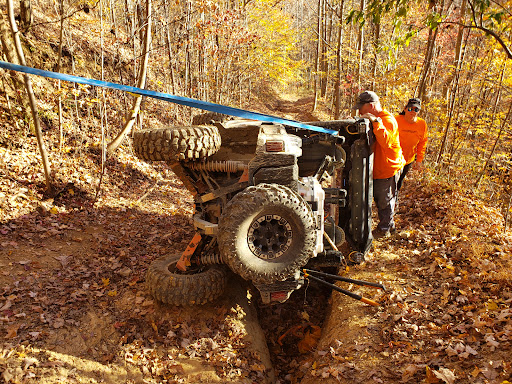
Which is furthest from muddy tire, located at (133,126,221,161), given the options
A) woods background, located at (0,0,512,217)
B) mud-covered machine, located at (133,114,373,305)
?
woods background, located at (0,0,512,217)

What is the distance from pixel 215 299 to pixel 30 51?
28.2 feet

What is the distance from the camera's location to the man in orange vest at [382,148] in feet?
17.1

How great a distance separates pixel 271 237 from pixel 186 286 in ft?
4.36

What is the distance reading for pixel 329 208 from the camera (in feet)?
17.0

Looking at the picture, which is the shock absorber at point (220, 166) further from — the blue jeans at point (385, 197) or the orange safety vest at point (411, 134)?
the orange safety vest at point (411, 134)

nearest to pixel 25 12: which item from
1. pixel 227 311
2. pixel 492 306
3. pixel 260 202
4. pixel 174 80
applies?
pixel 174 80

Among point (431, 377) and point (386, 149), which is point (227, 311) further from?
point (386, 149)

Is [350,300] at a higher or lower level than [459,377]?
lower

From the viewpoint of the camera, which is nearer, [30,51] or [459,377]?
[459,377]

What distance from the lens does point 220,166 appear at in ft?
15.0

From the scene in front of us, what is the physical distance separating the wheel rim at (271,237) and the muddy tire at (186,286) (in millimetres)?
974

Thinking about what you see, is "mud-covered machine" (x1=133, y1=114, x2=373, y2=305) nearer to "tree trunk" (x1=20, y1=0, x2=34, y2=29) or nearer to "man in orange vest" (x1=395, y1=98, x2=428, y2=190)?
"man in orange vest" (x1=395, y1=98, x2=428, y2=190)

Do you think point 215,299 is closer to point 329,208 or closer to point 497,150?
point 329,208

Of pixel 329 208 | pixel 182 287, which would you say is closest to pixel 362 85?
pixel 329 208
